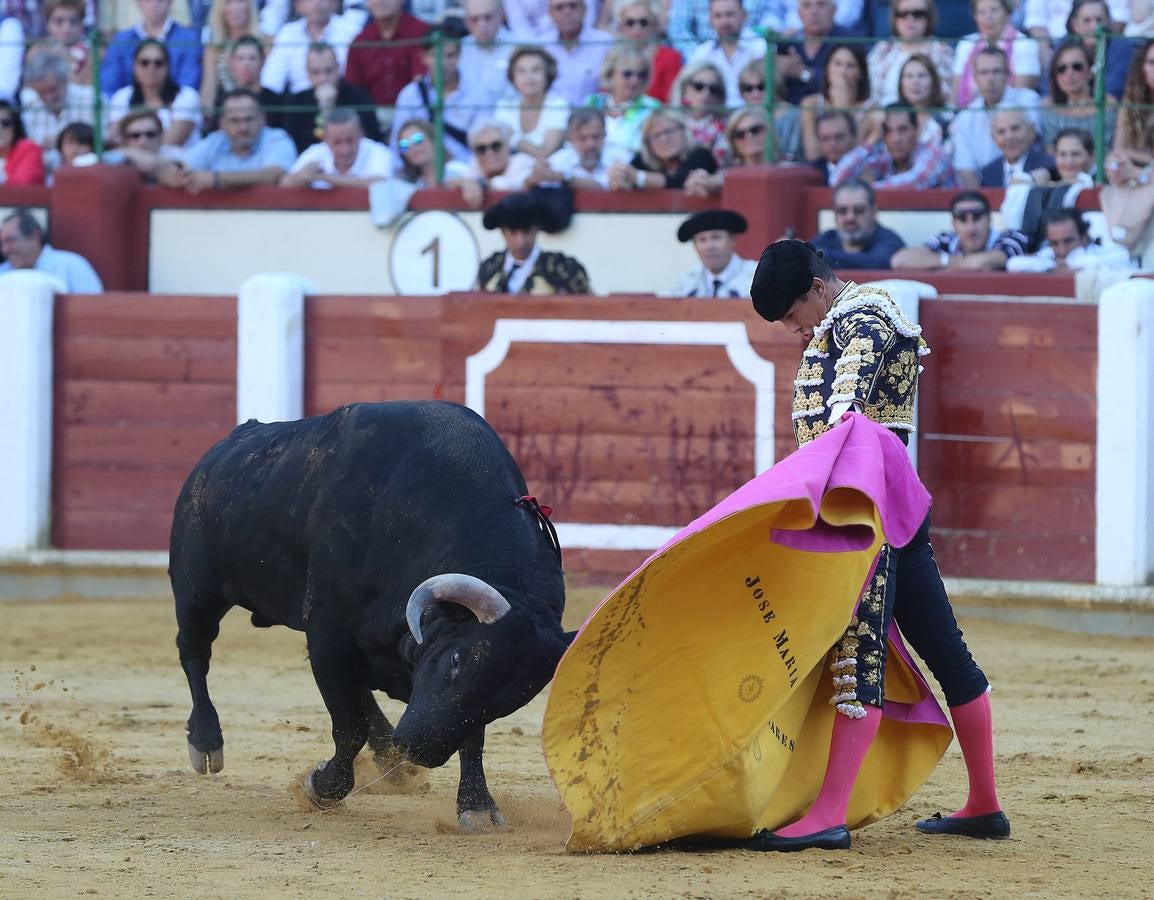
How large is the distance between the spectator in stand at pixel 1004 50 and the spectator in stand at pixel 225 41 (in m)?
3.11

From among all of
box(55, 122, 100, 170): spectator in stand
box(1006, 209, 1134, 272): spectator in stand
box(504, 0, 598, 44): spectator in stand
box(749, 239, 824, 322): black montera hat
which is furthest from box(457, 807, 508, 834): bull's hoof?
box(55, 122, 100, 170): spectator in stand

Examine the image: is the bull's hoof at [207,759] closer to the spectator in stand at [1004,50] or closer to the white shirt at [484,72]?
the spectator in stand at [1004,50]

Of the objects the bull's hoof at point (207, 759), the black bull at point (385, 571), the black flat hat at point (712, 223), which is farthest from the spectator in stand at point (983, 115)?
the bull's hoof at point (207, 759)

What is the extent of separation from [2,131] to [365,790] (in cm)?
553

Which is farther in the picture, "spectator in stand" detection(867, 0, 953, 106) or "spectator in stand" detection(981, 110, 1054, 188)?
"spectator in stand" detection(867, 0, 953, 106)

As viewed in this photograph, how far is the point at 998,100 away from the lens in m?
7.62

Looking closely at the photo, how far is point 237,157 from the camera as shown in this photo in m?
8.78

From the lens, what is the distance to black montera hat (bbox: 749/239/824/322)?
11.5 ft

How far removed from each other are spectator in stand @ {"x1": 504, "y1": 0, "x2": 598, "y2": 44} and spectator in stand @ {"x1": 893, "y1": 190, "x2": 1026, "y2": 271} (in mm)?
2211

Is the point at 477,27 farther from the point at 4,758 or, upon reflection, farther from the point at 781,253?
the point at 781,253

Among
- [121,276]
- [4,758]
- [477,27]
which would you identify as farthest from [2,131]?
[4,758]

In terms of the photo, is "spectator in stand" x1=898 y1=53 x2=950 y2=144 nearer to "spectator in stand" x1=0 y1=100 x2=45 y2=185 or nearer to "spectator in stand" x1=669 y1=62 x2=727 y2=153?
"spectator in stand" x1=669 y1=62 x2=727 y2=153

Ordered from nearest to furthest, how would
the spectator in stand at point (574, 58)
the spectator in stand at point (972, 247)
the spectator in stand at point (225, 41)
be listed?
1. the spectator in stand at point (972, 247)
2. the spectator in stand at point (574, 58)
3. the spectator in stand at point (225, 41)

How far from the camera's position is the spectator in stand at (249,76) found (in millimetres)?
8719
